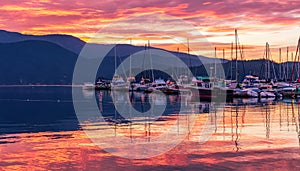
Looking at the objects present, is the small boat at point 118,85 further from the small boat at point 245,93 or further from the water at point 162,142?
the water at point 162,142

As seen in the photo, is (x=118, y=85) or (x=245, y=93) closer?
(x=245, y=93)

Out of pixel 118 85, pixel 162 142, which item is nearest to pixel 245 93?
pixel 162 142

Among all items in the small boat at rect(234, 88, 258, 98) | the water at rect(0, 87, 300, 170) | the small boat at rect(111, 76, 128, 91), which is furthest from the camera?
the small boat at rect(111, 76, 128, 91)

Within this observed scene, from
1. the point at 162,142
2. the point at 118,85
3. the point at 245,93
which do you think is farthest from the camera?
the point at 118,85

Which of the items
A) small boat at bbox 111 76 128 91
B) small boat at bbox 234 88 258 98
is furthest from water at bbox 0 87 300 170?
small boat at bbox 111 76 128 91

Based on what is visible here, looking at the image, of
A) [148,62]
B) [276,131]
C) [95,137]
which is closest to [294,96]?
[148,62]

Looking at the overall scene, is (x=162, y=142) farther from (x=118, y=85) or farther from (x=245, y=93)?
(x=118, y=85)

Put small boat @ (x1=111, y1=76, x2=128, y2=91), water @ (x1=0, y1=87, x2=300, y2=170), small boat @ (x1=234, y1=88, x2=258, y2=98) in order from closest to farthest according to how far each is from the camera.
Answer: water @ (x1=0, y1=87, x2=300, y2=170)
small boat @ (x1=234, y1=88, x2=258, y2=98)
small boat @ (x1=111, y1=76, x2=128, y2=91)

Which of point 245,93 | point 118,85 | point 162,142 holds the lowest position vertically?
point 162,142

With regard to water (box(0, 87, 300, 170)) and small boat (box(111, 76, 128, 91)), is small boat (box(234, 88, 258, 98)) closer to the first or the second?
water (box(0, 87, 300, 170))

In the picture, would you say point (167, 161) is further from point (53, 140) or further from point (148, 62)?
point (148, 62)

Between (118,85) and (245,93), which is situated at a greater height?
(118,85)

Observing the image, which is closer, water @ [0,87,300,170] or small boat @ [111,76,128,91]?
water @ [0,87,300,170]

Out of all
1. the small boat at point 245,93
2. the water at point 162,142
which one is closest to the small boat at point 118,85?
the small boat at point 245,93
